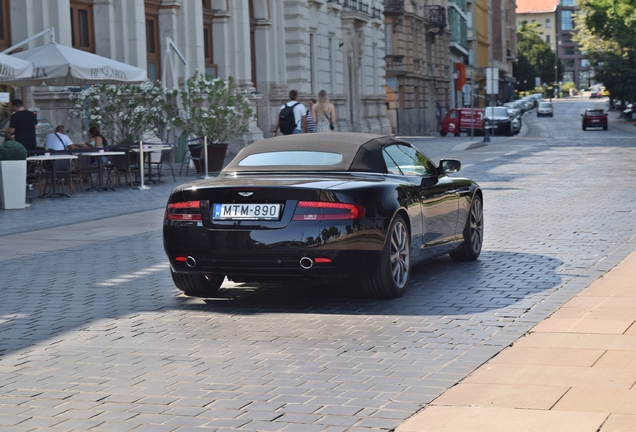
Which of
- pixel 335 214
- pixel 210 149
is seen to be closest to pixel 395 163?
pixel 335 214

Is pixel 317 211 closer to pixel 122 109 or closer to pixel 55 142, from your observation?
pixel 55 142

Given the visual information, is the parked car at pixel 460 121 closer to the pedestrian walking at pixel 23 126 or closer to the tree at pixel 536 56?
the pedestrian walking at pixel 23 126

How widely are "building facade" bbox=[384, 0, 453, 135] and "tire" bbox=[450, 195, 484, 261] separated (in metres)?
52.7

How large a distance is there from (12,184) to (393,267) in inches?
419

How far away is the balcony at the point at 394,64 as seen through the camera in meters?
63.8

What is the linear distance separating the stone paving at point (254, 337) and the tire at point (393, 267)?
0.37 ft

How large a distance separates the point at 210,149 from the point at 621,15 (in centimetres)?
5651

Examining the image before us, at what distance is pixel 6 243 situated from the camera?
537 inches

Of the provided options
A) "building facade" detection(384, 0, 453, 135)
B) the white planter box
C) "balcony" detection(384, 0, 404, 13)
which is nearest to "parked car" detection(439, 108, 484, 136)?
"building facade" detection(384, 0, 453, 135)

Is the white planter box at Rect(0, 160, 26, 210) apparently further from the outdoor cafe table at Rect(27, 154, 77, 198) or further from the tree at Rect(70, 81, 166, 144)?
the tree at Rect(70, 81, 166, 144)

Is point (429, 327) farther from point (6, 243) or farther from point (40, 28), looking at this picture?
point (40, 28)

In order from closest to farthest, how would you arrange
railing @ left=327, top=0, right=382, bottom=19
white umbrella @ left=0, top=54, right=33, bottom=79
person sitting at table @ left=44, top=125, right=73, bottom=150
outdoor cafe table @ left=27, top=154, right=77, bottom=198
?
white umbrella @ left=0, top=54, right=33, bottom=79 < outdoor cafe table @ left=27, top=154, right=77, bottom=198 < person sitting at table @ left=44, top=125, right=73, bottom=150 < railing @ left=327, top=0, right=382, bottom=19

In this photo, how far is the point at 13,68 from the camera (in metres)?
19.3

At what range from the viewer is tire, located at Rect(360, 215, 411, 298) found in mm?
8664
